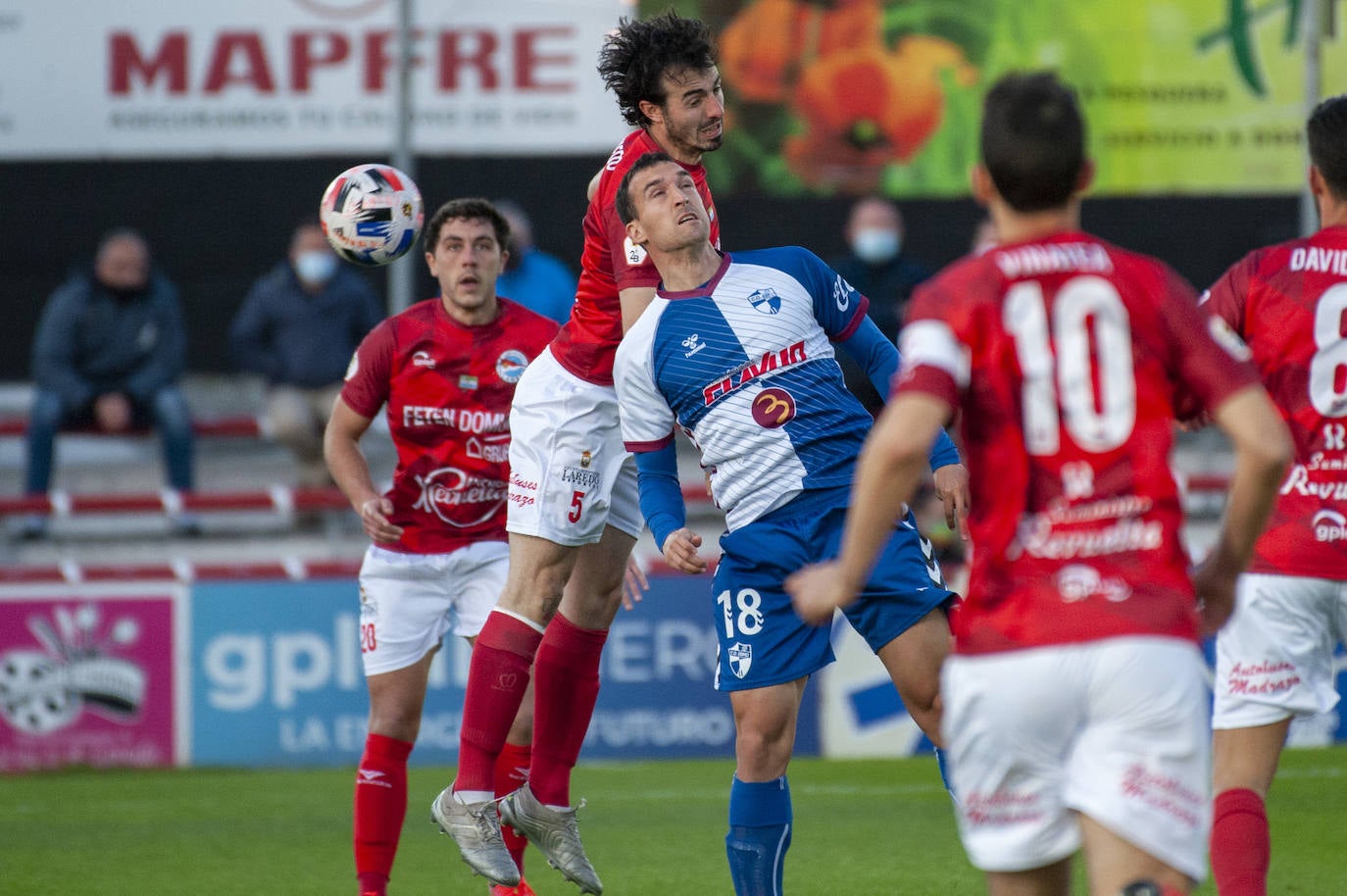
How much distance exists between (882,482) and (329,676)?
25.7ft

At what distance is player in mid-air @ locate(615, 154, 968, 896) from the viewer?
4.66m

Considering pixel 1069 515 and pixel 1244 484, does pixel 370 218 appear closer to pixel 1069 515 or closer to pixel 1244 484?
pixel 1069 515

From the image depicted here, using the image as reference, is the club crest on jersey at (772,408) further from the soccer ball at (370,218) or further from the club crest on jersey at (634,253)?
the soccer ball at (370,218)

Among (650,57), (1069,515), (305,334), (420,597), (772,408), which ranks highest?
(650,57)

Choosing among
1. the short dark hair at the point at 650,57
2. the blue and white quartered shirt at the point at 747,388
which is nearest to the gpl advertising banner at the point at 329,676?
the short dark hair at the point at 650,57

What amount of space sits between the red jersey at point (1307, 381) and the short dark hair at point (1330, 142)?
117mm

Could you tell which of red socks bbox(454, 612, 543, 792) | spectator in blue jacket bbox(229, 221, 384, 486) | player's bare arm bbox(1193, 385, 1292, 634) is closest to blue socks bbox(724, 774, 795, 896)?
red socks bbox(454, 612, 543, 792)

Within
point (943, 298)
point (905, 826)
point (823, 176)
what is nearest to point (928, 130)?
point (823, 176)

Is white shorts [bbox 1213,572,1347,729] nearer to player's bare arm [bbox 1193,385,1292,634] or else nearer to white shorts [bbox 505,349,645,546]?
player's bare arm [bbox 1193,385,1292,634]

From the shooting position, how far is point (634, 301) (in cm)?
507

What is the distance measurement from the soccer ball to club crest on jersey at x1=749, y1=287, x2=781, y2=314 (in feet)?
5.18

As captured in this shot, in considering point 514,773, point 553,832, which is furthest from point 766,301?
point 514,773

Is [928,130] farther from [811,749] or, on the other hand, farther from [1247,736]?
[1247,736]

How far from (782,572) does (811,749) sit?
20.3ft
